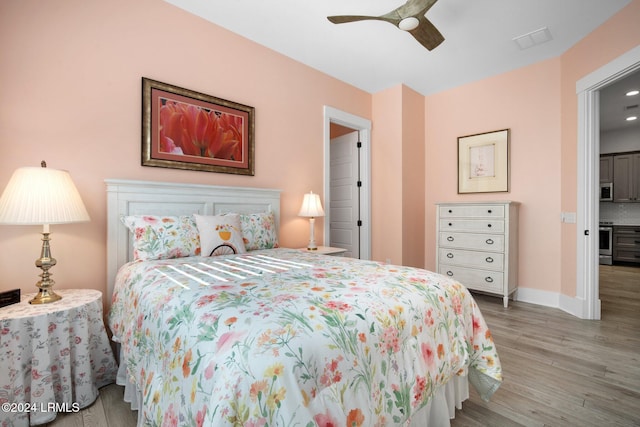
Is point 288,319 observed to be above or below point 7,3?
below

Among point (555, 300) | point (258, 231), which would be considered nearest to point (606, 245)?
point (555, 300)

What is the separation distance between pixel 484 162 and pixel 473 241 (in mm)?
1128

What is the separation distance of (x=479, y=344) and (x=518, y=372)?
29.7 inches

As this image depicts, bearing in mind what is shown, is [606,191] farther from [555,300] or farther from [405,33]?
[405,33]

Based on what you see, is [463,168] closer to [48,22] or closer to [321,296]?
[321,296]

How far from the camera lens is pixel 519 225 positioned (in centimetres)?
366

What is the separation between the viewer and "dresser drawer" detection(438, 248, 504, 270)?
11.1ft

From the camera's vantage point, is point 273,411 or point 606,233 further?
point 606,233

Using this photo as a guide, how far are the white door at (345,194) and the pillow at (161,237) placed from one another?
8.43 feet

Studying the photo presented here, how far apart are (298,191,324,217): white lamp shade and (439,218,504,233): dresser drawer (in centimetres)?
169

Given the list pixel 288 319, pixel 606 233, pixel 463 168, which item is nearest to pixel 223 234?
pixel 288 319

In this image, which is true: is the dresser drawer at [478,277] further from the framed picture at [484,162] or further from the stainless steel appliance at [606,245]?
the stainless steel appliance at [606,245]

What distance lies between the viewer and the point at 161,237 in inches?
82.7

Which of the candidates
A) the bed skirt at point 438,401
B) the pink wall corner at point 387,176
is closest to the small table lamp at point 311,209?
the pink wall corner at point 387,176
